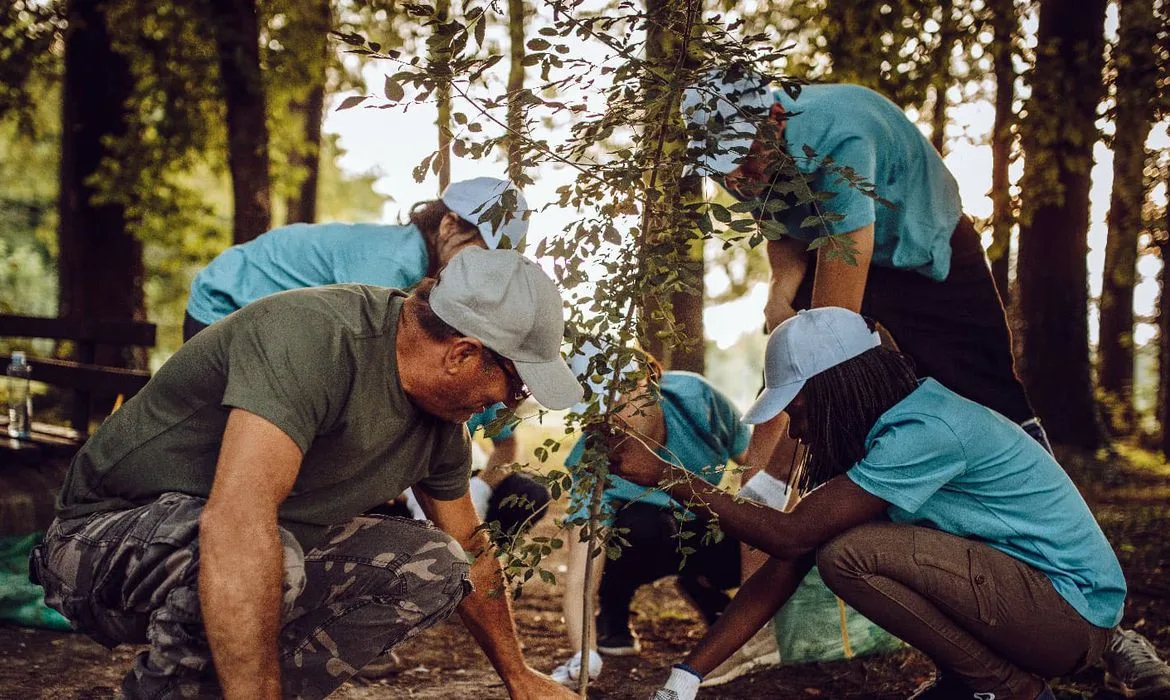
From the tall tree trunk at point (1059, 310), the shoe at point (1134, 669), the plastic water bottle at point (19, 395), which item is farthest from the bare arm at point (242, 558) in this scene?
the tall tree trunk at point (1059, 310)

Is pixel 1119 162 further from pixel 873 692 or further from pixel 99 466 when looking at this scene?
pixel 99 466

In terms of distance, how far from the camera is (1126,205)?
10586 mm

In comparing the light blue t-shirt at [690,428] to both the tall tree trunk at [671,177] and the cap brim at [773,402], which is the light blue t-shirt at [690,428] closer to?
the cap brim at [773,402]

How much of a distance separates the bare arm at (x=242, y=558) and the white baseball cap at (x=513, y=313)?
454 millimetres

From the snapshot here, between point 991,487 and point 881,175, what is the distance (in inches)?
41.5

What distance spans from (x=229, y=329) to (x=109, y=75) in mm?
8828

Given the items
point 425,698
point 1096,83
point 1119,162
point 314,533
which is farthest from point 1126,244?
point 314,533

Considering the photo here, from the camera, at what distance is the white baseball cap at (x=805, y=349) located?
2801 mm

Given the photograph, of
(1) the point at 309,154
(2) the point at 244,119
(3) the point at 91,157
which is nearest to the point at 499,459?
(2) the point at 244,119

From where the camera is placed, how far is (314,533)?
2.52 m

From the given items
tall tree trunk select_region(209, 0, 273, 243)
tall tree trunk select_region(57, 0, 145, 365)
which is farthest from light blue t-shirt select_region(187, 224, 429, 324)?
tall tree trunk select_region(57, 0, 145, 365)

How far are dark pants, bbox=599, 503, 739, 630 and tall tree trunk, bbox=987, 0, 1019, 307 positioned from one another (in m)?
2.96

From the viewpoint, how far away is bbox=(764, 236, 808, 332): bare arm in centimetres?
363

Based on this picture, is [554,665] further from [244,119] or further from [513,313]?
[244,119]
